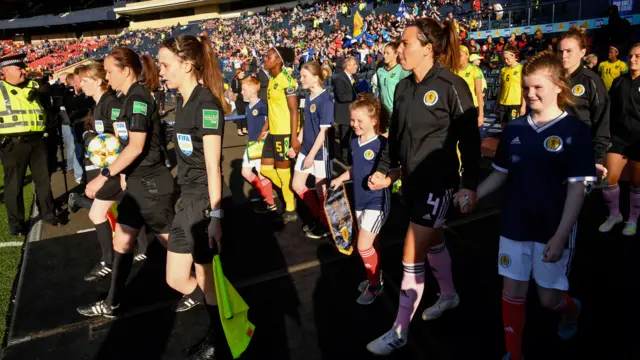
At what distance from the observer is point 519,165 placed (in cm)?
258

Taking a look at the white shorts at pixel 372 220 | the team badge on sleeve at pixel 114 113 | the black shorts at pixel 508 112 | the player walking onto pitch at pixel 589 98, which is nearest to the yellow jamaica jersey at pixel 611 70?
the black shorts at pixel 508 112

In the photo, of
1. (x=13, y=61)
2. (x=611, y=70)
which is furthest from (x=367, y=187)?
(x=611, y=70)

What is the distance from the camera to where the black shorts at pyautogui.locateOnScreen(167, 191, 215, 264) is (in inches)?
116

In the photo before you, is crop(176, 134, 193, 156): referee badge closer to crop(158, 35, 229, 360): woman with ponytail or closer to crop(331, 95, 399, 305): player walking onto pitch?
crop(158, 35, 229, 360): woman with ponytail

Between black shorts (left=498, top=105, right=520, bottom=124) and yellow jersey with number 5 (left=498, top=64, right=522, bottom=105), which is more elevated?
yellow jersey with number 5 (left=498, top=64, right=522, bottom=105)

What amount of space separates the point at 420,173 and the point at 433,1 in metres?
24.4

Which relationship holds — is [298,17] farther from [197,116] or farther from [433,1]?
[197,116]

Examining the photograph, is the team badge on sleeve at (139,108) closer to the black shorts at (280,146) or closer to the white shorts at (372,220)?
the white shorts at (372,220)

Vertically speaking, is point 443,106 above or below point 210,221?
above

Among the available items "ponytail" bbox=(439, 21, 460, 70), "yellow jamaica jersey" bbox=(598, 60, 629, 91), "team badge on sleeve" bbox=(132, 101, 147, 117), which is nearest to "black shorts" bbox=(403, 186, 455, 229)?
"ponytail" bbox=(439, 21, 460, 70)

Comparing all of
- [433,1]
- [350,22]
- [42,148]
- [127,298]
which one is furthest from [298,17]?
[127,298]

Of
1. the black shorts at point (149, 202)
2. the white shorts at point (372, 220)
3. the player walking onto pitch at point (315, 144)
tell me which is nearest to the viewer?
the black shorts at point (149, 202)

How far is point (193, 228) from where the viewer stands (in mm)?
2949

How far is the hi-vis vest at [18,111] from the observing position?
559 cm
